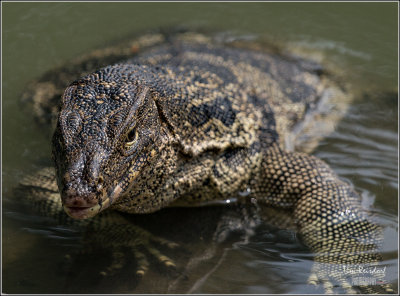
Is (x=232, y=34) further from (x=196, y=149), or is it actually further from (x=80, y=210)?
(x=80, y=210)

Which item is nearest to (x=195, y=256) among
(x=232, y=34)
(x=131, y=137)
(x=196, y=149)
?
(x=196, y=149)

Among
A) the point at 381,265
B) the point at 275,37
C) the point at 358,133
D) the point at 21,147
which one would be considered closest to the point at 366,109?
the point at 358,133

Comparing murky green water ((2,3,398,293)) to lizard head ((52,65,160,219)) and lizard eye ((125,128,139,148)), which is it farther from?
lizard eye ((125,128,139,148))

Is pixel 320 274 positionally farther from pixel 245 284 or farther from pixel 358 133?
pixel 358 133

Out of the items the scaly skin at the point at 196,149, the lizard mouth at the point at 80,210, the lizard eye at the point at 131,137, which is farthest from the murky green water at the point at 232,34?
the lizard eye at the point at 131,137

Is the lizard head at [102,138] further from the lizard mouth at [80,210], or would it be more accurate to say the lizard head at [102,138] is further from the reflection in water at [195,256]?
the reflection in water at [195,256]

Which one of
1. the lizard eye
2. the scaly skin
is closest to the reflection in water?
the scaly skin
